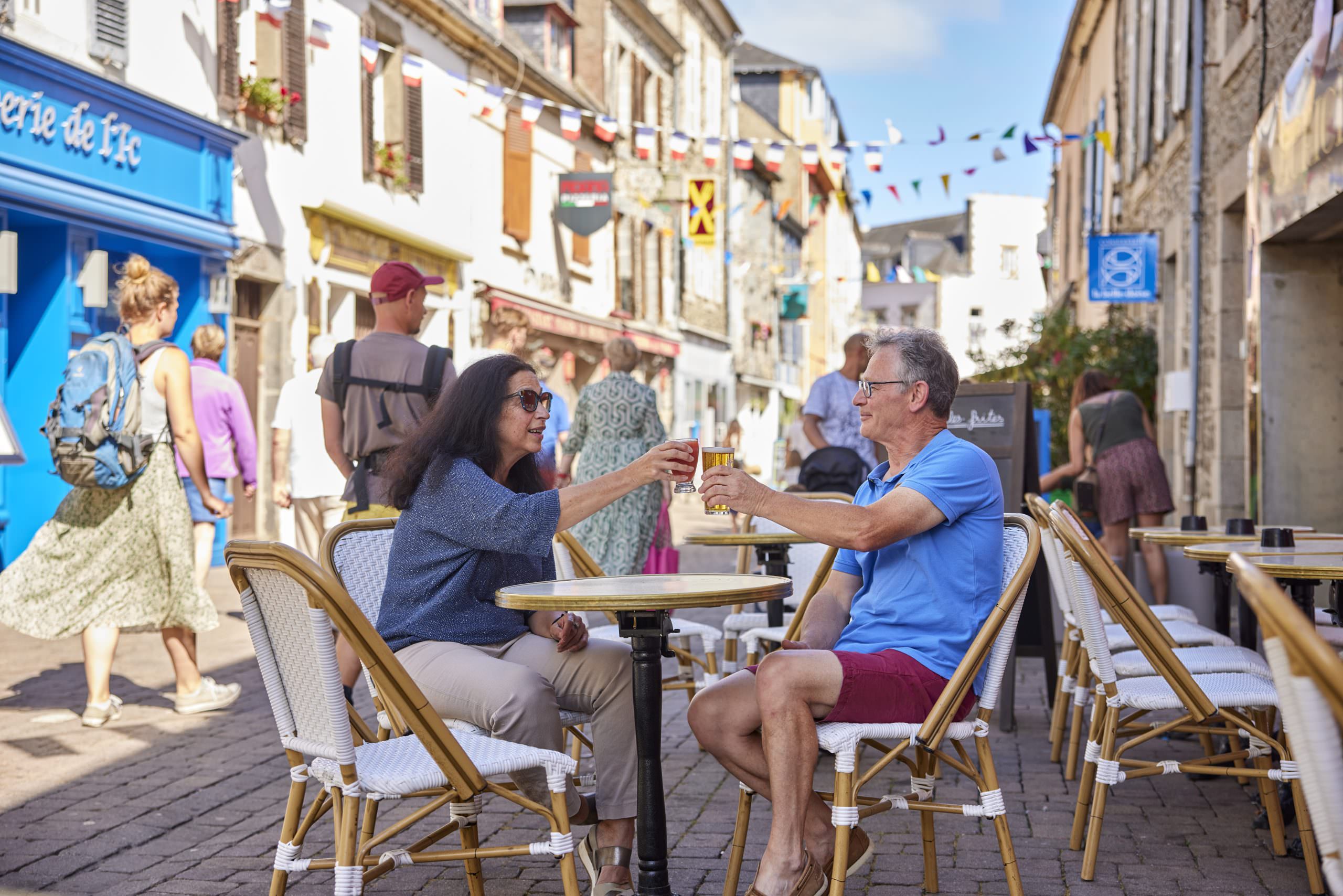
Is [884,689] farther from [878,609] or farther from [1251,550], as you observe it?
[1251,550]

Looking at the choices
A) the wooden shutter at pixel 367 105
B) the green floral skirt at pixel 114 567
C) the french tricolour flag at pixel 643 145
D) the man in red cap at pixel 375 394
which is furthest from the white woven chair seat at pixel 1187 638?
the french tricolour flag at pixel 643 145

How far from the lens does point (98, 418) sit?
5809 mm

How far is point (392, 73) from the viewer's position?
16.8 metres

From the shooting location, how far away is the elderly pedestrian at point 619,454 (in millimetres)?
6859

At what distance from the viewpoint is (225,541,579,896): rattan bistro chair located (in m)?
2.90

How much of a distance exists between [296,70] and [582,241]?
9681 millimetres

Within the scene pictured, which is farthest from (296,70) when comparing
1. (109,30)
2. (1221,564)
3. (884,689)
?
(884,689)

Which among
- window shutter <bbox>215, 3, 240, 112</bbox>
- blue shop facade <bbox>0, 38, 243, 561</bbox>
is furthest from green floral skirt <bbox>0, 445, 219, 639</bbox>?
window shutter <bbox>215, 3, 240, 112</bbox>

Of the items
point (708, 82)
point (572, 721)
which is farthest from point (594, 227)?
point (572, 721)

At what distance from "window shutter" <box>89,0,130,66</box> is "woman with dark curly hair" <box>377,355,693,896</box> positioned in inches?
343

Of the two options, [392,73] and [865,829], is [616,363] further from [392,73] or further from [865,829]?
[392,73]

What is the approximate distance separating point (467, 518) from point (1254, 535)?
124 inches

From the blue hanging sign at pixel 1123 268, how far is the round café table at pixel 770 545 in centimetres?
818

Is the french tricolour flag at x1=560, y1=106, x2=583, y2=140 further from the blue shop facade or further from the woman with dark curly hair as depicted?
the woman with dark curly hair
